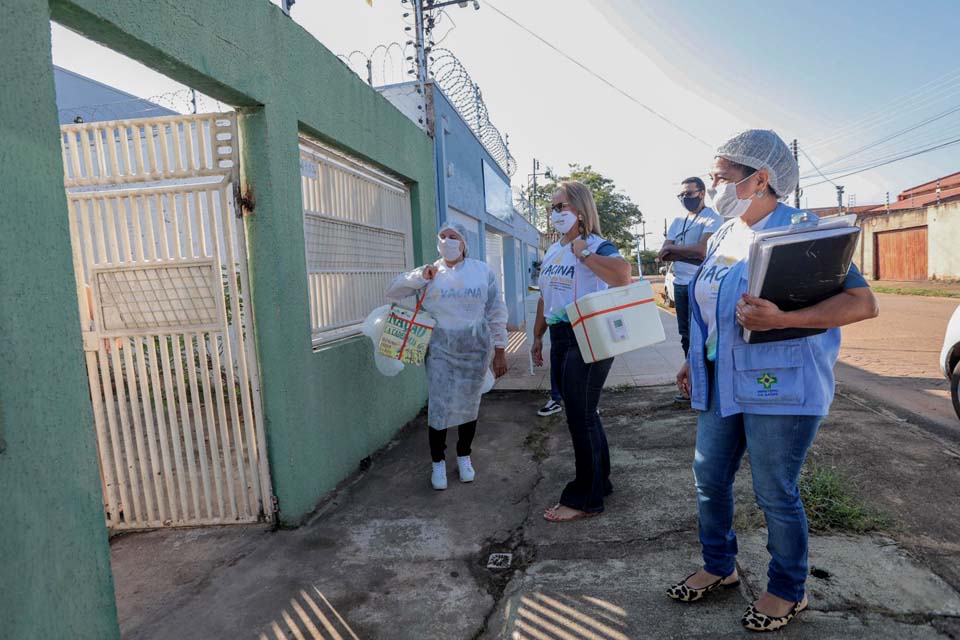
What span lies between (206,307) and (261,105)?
115cm

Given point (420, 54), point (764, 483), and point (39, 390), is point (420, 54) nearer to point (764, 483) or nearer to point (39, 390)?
point (39, 390)

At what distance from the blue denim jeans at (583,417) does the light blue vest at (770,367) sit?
104 cm

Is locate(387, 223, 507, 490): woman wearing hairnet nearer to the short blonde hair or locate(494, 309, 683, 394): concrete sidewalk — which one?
the short blonde hair

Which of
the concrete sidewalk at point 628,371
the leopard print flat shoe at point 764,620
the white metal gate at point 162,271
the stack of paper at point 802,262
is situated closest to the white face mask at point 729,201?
the stack of paper at point 802,262

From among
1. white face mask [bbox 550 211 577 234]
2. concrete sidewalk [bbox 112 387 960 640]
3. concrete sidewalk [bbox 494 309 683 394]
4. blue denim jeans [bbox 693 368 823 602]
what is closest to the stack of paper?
blue denim jeans [bbox 693 368 823 602]

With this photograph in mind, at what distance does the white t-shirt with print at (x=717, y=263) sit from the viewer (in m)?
2.15

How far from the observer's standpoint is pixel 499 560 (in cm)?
295

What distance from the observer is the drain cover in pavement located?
2887mm

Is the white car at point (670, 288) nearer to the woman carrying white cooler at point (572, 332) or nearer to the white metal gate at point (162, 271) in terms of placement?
the woman carrying white cooler at point (572, 332)

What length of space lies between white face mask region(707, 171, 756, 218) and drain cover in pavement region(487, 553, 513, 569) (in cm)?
190

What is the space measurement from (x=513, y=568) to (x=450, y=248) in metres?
1.98

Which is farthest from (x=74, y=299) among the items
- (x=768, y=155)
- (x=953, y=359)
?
(x=953, y=359)

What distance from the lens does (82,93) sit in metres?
9.73

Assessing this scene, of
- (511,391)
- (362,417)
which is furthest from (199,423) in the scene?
(511,391)
